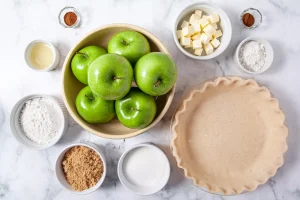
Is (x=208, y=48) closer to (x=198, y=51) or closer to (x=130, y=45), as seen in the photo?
(x=198, y=51)

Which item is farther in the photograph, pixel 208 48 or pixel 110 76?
pixel 208 48

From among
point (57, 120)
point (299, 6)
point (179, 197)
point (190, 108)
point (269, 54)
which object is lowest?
point (179, 197)

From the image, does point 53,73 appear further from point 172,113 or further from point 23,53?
point 172,113

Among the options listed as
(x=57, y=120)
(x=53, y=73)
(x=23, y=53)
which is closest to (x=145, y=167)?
(x=57, y=120)

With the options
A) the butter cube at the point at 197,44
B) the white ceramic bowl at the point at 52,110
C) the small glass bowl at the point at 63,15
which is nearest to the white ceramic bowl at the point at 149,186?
the white ceramic bowl at the point at 52,110

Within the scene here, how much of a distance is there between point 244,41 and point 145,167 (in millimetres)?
461

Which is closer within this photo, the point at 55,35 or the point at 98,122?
the point at 98,122

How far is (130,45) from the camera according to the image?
801 millimetres

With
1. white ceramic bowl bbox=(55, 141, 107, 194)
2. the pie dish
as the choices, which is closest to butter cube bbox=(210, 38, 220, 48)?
the pie dish

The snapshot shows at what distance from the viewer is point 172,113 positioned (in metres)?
0.97

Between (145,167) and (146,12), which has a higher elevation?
(146,12)

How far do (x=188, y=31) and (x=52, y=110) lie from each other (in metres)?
0.45

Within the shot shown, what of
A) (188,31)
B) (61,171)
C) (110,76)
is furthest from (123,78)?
(61,171)

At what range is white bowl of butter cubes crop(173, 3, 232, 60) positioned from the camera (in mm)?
917
